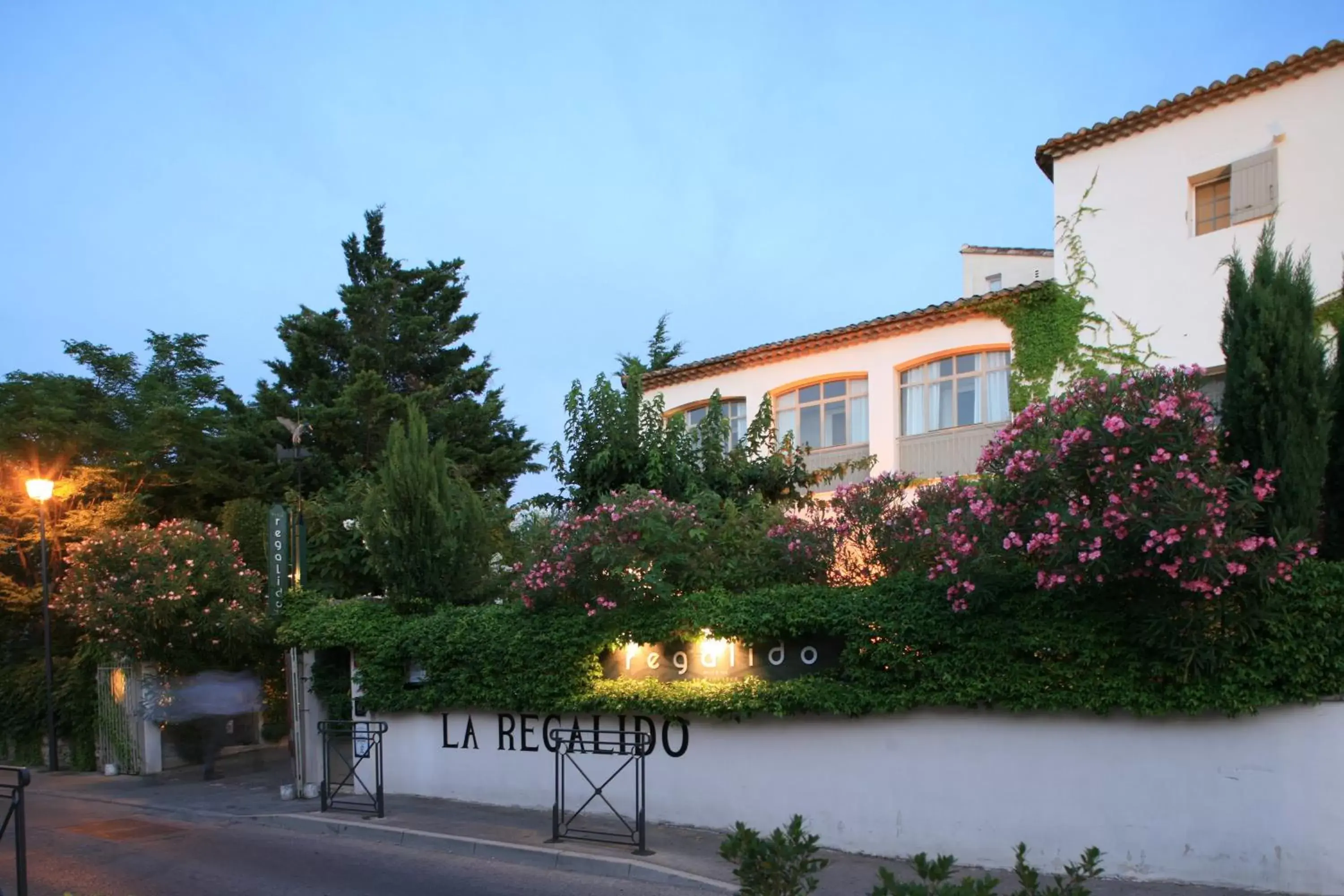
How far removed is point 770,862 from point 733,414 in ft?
60.4

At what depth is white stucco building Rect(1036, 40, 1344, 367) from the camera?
15602 mm

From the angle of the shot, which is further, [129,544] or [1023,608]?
[129,544]

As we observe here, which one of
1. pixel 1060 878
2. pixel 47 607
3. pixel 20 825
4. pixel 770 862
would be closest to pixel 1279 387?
pixel 1060 878

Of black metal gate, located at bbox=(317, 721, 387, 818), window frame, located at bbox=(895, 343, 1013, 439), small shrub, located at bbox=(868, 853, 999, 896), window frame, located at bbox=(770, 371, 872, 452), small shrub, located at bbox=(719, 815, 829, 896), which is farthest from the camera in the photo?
window frame, located at bbox=(770, 371, 872, 452)

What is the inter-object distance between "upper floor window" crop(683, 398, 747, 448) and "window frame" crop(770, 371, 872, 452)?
643 millimetres

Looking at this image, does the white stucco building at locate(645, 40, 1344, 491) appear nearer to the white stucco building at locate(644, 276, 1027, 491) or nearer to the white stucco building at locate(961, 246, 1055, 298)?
the white stucco building at locate(644, 276, 1027, 491)

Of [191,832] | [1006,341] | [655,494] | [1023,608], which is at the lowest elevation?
[191,832]

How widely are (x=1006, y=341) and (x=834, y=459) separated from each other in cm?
399

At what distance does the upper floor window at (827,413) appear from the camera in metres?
20.7

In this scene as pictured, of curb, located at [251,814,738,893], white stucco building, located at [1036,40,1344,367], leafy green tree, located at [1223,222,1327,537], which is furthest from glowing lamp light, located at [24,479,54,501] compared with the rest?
leafy green tree, located at [1223,222,1327,537]

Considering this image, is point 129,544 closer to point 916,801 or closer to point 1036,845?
point 916,801

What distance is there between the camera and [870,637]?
10.8 m

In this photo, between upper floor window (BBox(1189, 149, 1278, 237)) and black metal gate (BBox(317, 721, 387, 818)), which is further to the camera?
upper floor window (BBox(1189, 149, 1278, 237))

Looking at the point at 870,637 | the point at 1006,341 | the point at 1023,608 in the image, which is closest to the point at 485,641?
the point at 870,637
